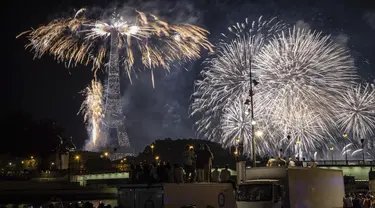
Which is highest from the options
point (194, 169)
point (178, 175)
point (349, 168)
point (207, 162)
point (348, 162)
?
point (207, 162)

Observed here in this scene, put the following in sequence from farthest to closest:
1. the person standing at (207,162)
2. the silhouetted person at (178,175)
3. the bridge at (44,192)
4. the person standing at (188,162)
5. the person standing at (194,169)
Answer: the bridge at (44,192), the person standing at (207,162), the person standing at (188,162), the person standing at (194,169), the silhouetted person at (178,175)

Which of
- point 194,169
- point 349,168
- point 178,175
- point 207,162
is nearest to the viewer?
point 178,175

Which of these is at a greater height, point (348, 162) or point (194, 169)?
point (194, 169)

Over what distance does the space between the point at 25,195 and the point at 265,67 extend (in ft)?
101

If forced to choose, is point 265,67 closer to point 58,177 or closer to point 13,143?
point 58,177

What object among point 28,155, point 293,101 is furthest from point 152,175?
point 28,155

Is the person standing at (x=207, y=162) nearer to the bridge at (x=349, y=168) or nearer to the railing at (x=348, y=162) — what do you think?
the bridge at (x=349, y=168)

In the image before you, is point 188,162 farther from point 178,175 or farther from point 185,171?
point 178,175

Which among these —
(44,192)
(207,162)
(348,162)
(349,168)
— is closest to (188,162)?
(207,162)

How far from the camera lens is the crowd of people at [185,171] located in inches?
736

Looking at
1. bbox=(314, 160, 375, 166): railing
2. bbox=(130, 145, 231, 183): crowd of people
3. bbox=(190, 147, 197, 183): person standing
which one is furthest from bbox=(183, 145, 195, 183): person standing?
bbox=(314, 160, 375, 166): railing

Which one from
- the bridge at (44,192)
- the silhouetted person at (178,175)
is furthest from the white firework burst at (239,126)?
the silhouetted person at (178,175)

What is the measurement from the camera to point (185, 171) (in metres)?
20.9

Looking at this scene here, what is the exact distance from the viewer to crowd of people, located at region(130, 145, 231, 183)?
18.7m
